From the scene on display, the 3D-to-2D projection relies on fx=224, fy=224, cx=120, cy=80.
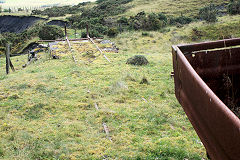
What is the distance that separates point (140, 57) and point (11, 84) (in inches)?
271

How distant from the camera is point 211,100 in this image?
5.32 feet

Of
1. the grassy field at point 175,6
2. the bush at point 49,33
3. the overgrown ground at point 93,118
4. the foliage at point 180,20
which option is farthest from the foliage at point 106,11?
the overgrown ground at point 93,118

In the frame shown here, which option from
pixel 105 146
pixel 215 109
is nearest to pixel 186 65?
pixel 215 109

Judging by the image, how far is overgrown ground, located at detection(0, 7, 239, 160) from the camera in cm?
436

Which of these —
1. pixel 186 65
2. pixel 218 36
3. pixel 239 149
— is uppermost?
pixel 186 65

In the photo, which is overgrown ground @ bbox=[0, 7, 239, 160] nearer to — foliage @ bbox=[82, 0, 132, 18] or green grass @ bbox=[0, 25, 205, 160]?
green grass @ bbox=[0, 25, 205, 160]

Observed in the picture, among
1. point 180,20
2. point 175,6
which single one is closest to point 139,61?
point 180,20

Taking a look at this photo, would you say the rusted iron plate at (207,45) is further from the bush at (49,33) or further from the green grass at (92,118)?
the bush at (49,33)

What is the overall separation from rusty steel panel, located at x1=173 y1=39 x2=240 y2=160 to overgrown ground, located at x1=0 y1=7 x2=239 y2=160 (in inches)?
68.4

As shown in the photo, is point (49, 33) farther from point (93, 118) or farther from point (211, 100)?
Answer: point (211, 100)

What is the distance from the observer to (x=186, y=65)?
2.27 meters

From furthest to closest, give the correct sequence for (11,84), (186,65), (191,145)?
(11,84), (191,145), (186,65)

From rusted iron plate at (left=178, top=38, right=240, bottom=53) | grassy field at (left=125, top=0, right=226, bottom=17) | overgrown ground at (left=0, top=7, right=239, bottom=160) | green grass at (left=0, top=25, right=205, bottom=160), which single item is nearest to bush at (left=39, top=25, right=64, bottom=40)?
overgrown ground at (left=0, top=7, right=239, bottom=160)

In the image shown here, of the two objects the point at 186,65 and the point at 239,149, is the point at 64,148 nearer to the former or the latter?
the point at 186,65
